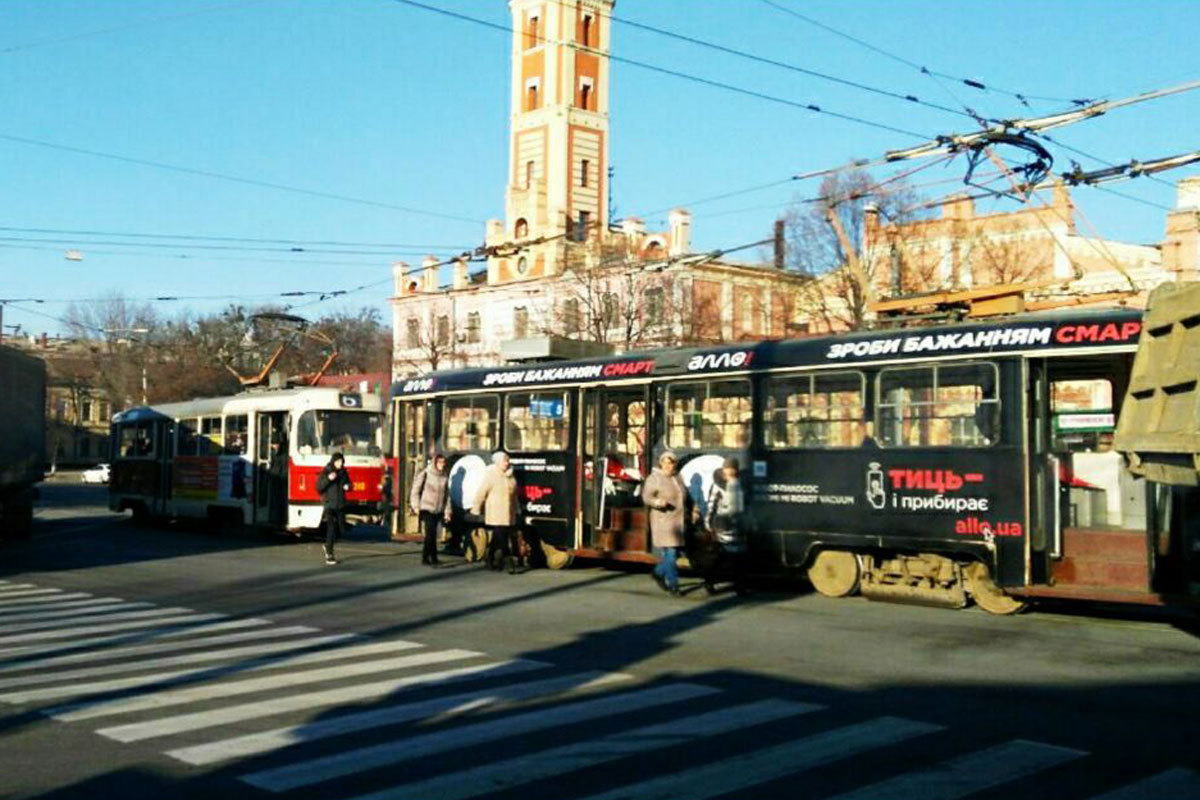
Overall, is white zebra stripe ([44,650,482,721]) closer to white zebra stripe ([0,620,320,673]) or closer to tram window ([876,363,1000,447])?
white zebra stripe ([0,620,320,673])

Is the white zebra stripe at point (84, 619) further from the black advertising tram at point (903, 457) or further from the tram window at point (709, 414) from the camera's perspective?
the tram window at point (709, 414)

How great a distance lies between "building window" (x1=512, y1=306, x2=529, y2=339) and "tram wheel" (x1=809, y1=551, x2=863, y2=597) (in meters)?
50.6

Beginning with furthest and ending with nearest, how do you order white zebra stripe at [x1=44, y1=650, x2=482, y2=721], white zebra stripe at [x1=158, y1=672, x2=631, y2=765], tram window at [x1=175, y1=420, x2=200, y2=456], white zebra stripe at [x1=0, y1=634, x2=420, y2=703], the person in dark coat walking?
tram window at [x1=175, y1=420, x2=200, y2=456] → the person in dark coat walking → white zebra stripe at [x1=0, y1=634, x2=420, y2=703] → white zebra stripe at [x1=44, y1=650, x2=482, y2=721] → white zebra stripe at [x1=158, y1=672, x2=631, y2=765]

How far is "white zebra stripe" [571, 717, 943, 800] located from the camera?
271 inches

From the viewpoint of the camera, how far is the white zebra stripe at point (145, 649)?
1143 centimetres

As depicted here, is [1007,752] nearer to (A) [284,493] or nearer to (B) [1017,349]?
(B) [1017,349]

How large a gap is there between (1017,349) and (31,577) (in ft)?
46.6

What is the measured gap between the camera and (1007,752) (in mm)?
7844

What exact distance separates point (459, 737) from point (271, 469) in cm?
2078

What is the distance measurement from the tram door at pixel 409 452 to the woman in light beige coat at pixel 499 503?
382cm

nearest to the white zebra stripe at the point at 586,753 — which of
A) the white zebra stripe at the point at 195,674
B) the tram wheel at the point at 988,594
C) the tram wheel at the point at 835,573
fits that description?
the white zebra stripe at the point at 195,674

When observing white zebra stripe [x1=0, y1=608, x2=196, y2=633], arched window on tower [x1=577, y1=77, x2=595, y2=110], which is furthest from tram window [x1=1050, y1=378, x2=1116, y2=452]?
arched window on tower [x1=577, y1=77, x2=595, y2=110]

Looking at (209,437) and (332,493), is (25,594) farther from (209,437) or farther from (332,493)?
(209,437)

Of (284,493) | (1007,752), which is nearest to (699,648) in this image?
(1007,752)
